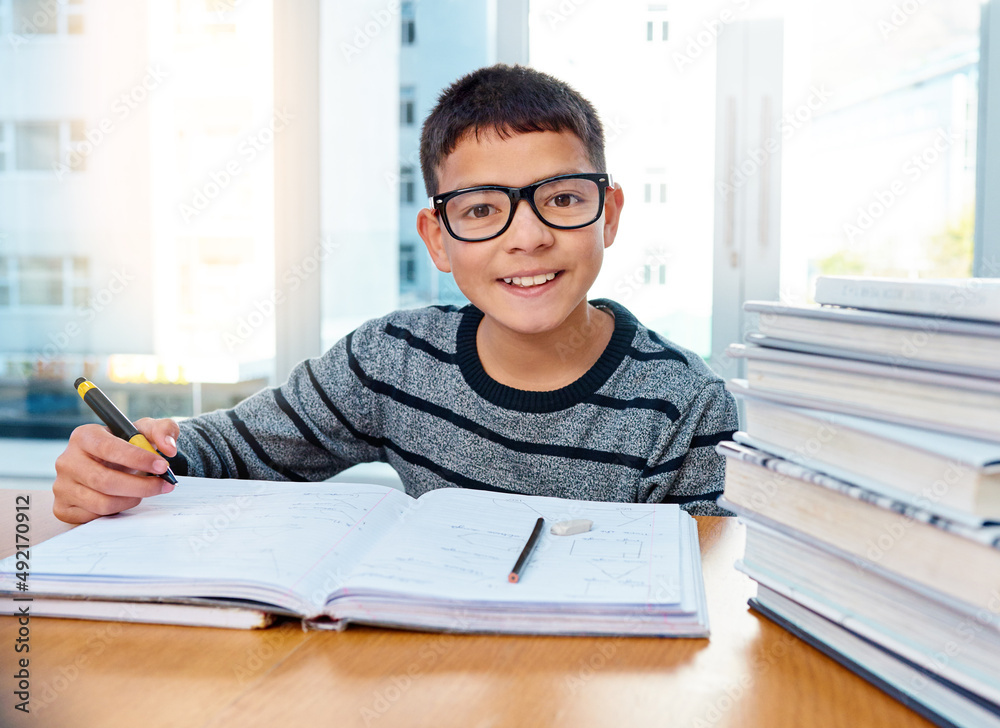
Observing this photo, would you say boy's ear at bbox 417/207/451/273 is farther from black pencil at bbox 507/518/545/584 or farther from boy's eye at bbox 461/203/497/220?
black pencil at bbox 507/518/545/584

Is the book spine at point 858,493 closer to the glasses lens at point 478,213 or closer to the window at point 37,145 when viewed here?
the glasses lens at point 478,213

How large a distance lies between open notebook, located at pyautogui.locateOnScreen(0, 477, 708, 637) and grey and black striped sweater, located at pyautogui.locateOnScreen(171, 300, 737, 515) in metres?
0.34

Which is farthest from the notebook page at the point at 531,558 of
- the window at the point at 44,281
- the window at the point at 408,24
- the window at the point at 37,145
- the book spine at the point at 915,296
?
the window at the point at 37,145

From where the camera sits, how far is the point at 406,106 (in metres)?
2.59

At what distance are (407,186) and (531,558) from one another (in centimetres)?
216

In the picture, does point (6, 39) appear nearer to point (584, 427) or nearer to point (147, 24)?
point (147, 24)

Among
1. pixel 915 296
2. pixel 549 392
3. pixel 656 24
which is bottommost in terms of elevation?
pixel 549 392

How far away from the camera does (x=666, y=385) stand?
44.3 inches

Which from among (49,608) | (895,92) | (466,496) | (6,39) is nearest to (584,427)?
(466,496)

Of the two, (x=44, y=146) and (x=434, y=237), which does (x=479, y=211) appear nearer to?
(x=434, y=237)

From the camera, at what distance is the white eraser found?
2.20 ft

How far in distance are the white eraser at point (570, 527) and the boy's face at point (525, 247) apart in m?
0.45

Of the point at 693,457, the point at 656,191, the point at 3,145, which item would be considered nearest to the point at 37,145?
the point at 3,145

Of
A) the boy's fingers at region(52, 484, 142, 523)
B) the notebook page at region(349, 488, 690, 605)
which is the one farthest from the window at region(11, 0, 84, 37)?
the notebook page at region(349, 488, 690, 605)
